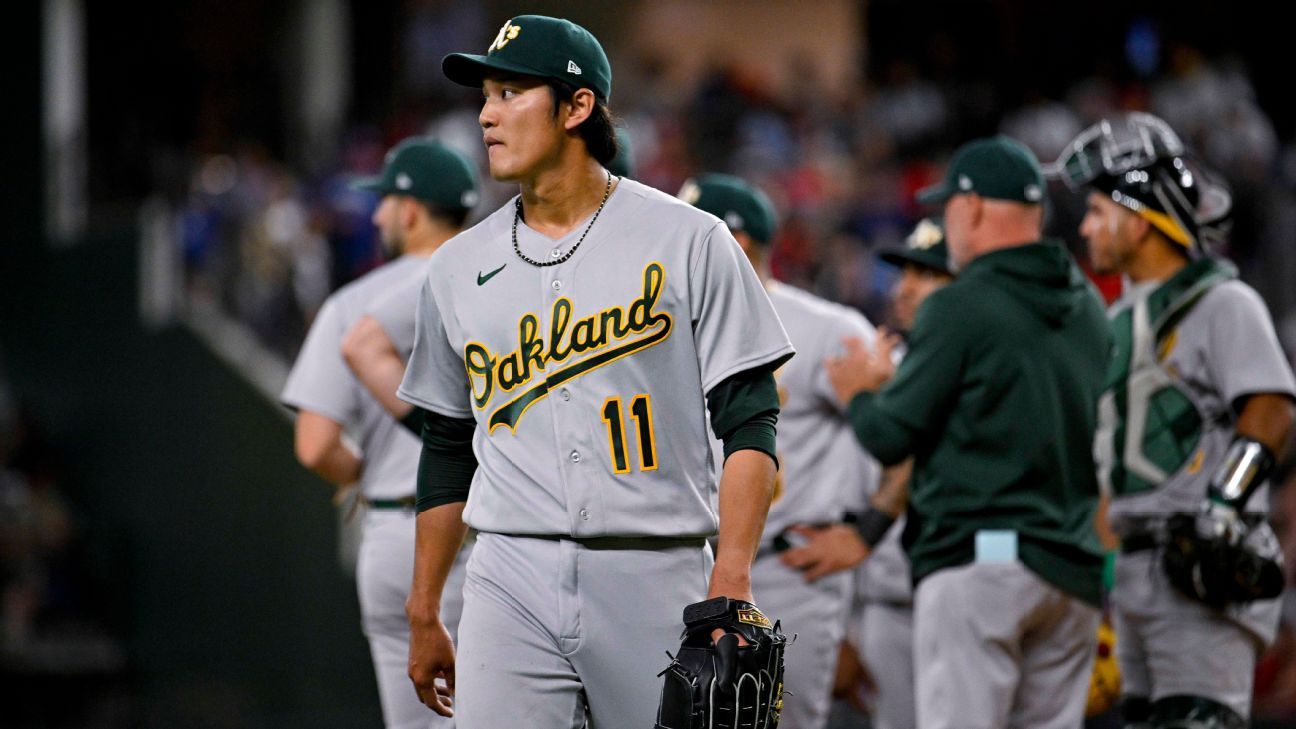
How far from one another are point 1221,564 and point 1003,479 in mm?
691

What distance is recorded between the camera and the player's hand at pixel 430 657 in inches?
154

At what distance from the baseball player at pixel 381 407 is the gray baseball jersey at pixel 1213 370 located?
2.32 metres

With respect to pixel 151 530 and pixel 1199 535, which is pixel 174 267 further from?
Answer: pixel 1199 535

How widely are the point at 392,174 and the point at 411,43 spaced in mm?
16578

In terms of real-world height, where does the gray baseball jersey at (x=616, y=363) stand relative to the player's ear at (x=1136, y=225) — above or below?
below

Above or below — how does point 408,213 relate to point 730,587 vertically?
above

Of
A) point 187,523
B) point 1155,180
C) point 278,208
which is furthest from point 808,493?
point 278,208

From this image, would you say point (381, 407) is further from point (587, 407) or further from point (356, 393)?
point (587, 407)

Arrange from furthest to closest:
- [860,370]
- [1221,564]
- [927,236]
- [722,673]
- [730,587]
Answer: [927,236] < [860,370] < [1221,564] < [730,587] < [722,673]

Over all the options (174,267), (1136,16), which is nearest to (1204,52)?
(1136,16)

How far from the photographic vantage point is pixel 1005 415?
515cm

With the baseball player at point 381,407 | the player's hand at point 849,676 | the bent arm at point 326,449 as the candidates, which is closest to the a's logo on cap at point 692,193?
the baseball player at point 381,407

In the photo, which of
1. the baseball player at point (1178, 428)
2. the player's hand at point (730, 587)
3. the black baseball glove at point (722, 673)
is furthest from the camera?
the baseball player at point (1178, 428)

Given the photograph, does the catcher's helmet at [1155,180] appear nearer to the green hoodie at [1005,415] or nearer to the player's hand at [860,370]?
the green hoodie at [1005,415]
